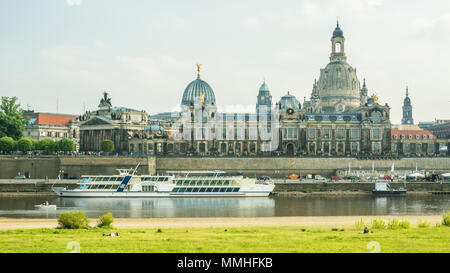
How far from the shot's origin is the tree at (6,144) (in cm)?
8269

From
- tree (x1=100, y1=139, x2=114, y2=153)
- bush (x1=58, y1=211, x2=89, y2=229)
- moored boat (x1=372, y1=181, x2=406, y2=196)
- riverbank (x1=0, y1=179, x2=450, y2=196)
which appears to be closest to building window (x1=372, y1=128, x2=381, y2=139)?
riverbank (x1=0, y1=179, x2=450, y2=196)

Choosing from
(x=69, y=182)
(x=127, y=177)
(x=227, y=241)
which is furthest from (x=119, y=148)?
(x=227, y=241)

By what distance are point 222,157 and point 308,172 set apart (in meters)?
12.5

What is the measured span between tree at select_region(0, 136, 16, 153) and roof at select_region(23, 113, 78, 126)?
93.4 ft

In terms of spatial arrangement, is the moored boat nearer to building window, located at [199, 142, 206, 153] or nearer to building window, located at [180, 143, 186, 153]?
building window, located at [199, 142, 206, 153]

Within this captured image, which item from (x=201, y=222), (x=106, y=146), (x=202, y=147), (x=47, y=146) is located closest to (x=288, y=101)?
(x=202, y=147)

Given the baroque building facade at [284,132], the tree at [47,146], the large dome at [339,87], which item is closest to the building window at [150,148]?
the baroque building facade at [284,132]

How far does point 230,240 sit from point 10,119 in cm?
7261

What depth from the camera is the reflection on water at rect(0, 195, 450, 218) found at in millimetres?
46906

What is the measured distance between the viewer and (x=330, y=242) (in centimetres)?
2491

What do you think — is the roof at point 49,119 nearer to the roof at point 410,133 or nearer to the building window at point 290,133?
the building window at point 290,133

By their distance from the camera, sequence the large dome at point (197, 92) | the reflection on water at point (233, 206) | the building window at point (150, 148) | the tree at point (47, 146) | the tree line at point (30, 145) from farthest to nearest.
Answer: the large dome at point (197, 92) < the building window at point (150, 148) < the tree at point (47, 146) < the tree line at point (30, 145) < the reflection on water at point (233, 206)

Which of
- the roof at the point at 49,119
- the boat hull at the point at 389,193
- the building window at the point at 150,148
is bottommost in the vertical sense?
the boat hull at the point at 389,193

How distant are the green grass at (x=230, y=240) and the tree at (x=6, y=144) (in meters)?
55.3
